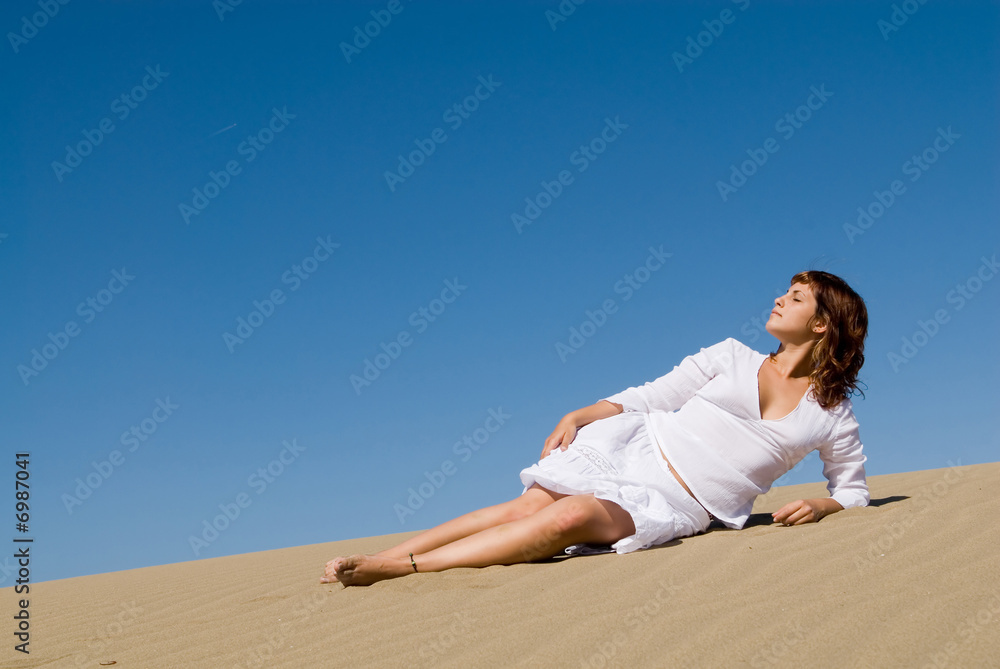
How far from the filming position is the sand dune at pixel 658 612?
208cm

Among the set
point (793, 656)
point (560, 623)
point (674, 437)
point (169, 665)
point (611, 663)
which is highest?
point (674, 437)

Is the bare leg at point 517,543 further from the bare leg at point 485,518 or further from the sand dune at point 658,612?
the bare leg at point 485,518

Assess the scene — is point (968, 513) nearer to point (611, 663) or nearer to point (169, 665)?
point (611, 663)

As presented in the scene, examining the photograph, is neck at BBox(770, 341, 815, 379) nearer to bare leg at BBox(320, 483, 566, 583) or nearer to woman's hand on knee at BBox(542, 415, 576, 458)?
woman's hand on knee at BBox(542, 415, 576, 458)

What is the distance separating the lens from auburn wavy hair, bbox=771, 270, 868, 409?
401 centimetres

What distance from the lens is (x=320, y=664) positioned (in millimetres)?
2375

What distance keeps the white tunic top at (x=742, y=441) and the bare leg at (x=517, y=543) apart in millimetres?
643

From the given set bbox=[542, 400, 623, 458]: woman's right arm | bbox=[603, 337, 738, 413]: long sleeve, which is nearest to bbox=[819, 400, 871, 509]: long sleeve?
bbox=[603, 337, 738, 413]: long sleeve

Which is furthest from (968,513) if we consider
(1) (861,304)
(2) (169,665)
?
(2) (169,665)

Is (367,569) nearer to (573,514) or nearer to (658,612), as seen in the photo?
(573,514)

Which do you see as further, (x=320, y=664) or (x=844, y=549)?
(x=844, y=549)

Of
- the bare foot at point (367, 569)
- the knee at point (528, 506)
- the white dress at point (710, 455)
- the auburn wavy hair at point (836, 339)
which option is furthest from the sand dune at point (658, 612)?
the auburn wavy hair at point (836, 339)

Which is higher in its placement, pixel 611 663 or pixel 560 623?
pixel 560 623

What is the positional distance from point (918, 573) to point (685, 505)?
4.57 feet
